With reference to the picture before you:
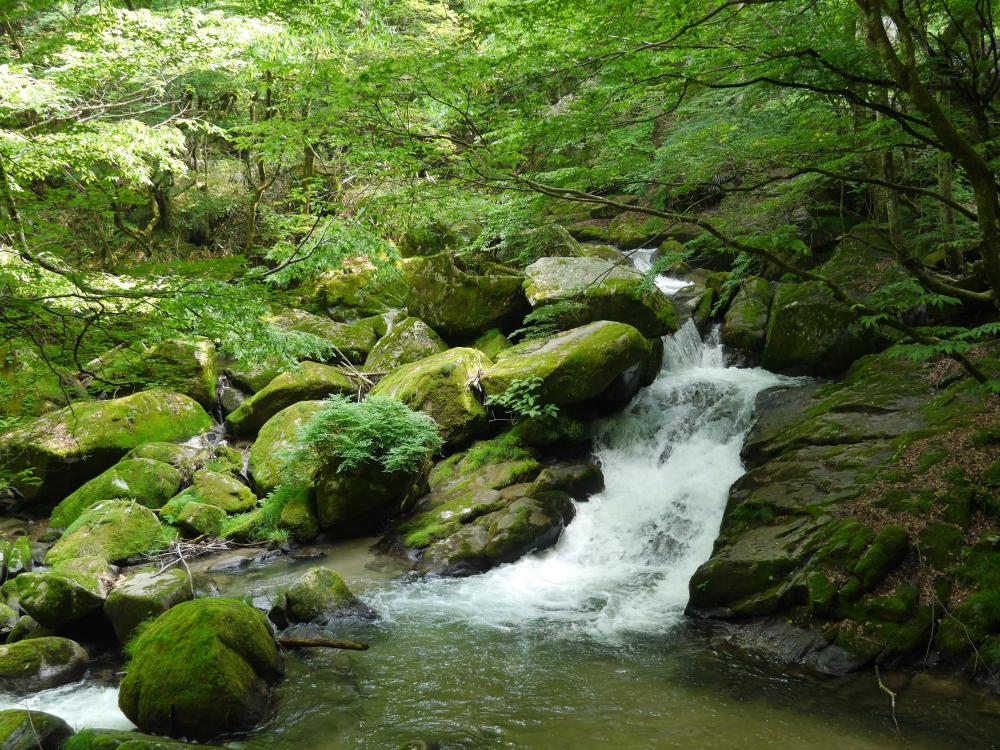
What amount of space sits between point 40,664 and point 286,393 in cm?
688

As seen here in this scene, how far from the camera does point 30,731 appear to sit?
4.12m

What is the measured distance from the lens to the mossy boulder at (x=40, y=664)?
5.57 metres

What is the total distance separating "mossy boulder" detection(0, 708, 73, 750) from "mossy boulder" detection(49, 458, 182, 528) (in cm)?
614

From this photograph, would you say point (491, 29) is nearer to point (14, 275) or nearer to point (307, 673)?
point (14, 275)

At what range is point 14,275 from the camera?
12.8 ft

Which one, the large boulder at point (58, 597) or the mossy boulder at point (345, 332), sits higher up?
the mossy boulder at point (345, 332)

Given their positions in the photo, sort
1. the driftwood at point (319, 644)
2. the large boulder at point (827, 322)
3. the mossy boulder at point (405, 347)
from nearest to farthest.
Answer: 1. the driftwood at point (319, 644)
2. the large boulder at point (827, 322)
3. the mossy boulder at point (405, 347)

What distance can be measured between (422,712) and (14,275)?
14.7 feet

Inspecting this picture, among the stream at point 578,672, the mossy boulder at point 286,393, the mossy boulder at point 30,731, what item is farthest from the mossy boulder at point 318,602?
the mossy boulder at point 286,393

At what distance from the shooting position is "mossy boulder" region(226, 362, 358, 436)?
12172 millimetres

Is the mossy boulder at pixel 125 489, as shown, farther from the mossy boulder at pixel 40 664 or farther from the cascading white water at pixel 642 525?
the cascading white water at pixel 642 525

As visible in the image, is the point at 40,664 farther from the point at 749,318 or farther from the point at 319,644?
the point at 749,318

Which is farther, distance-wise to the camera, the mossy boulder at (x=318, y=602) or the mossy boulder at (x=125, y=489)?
the mossy boulder at (x=125, y=489)

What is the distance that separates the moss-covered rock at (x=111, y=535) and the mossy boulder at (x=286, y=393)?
128 inches
